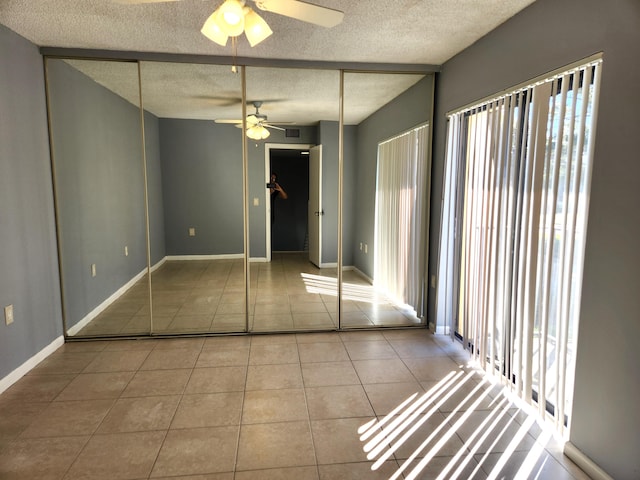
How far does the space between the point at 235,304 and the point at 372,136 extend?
8.86 feet

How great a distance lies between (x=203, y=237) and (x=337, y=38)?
9.99ft

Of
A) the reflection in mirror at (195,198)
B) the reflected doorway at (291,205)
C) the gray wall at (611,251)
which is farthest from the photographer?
the reflected doorway at (291,205)

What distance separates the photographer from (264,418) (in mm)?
2230

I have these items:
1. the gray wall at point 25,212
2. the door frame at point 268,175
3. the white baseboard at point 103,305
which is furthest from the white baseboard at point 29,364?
the door frame at point 268,175

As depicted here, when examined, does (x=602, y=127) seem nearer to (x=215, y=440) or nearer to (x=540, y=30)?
(x=540, y=30)

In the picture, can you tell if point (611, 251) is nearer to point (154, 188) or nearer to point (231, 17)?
point (231, 17)

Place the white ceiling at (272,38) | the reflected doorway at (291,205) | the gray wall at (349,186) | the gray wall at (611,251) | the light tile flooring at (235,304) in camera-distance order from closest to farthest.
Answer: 1. the gray wall at (611,251)
2. the white ceiling at (272,38)
3. the light tile flooring at (235,304)
4. the gray wall at (349,186)
5. the reflected doorway at (291,205)

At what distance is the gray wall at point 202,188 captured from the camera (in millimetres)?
4891

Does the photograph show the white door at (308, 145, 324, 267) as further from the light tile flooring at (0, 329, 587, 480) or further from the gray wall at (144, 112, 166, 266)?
the light tile flooring at (0, 329, 587, 480)

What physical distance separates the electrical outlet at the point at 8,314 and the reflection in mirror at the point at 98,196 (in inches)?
27.9

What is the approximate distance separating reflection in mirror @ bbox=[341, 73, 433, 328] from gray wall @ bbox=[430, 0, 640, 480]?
1.81 metres

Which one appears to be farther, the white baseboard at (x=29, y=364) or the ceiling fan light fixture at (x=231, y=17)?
the white baseboard at (x=29, y=364)

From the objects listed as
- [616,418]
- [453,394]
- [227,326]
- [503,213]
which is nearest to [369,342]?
[453,394]

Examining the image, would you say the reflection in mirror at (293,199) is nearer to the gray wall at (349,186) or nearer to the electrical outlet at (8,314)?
the gray wall at (349,186)
